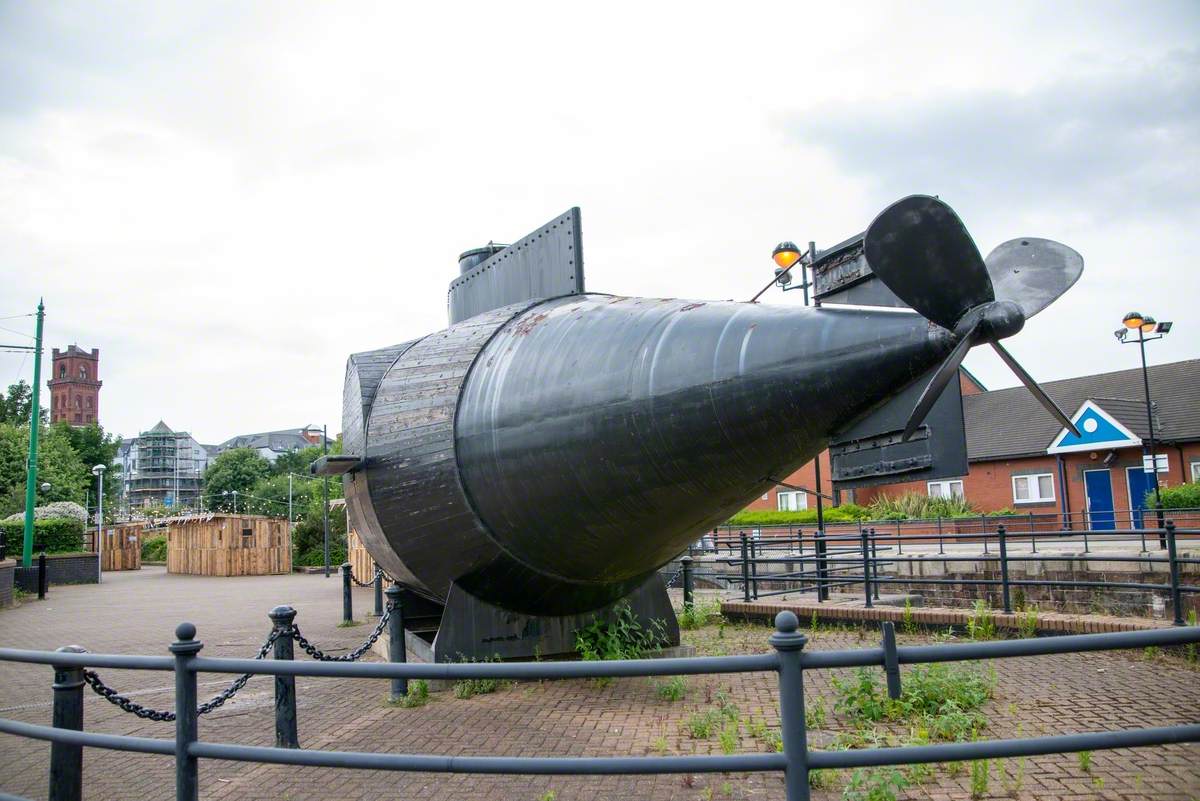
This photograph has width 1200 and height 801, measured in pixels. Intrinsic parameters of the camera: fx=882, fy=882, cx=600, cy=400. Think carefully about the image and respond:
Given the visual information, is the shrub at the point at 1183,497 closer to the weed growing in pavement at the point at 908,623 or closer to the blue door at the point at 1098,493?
the blue door at the point at 1098,493

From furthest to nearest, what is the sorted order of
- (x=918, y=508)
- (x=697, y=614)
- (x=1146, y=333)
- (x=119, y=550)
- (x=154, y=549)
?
(x=154, y=549)
(x=119, y=550)
(x=918, y=508)
(x=1146, y=333)
(x=697, y=614)

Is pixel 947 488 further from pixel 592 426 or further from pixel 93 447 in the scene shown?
pixel 93 447

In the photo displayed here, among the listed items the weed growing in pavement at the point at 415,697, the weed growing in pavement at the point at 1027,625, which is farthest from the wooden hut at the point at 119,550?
the weed growing in pavement at the point at 1027,625

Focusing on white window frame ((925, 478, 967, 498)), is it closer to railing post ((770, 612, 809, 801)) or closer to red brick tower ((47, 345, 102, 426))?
railing post ((770, 612, 809, 801))

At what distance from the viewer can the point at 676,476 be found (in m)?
5.30

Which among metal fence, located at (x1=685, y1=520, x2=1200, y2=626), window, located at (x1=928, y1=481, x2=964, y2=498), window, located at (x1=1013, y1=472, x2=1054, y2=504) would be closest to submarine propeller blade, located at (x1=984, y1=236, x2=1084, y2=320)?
metal fence, located at (x1=685, y1=520, x2=1200, y2=626)

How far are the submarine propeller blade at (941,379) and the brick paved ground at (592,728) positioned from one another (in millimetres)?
1975

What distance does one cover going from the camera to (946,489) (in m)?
32.3

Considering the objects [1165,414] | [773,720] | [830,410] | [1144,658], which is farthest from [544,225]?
[1165,414]

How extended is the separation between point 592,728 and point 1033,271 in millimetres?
3877

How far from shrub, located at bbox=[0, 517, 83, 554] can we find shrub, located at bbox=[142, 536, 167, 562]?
774 inches

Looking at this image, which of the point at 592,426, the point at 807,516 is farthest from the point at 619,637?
the point at 807,516

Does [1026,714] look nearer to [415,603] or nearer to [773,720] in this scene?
[773,720]

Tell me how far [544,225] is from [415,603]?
3984 mm
